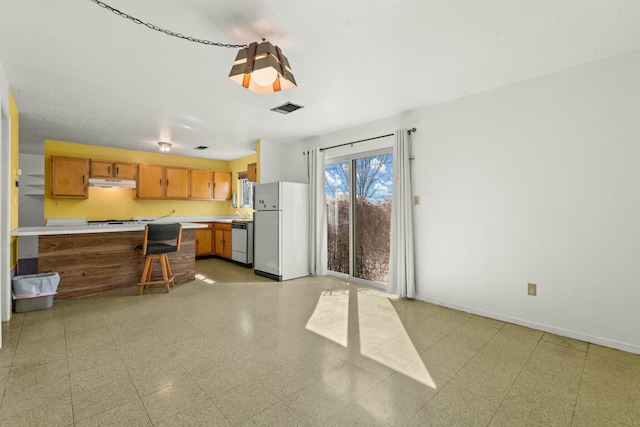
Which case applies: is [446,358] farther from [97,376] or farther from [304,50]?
[304,50]

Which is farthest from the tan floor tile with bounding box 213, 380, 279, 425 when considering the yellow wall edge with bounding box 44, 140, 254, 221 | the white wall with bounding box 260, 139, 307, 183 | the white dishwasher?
the yellow wall edge with bounding box 44, 140, 254, 221

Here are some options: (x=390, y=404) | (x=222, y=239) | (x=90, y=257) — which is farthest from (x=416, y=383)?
(x=222, y=239)

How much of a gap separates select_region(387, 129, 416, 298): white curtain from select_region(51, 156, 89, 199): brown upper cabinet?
575cm

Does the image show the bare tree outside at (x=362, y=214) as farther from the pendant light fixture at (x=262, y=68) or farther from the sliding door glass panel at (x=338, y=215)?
the pendant light fixture at (x=262, y=68)

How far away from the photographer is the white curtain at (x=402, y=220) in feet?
13.0

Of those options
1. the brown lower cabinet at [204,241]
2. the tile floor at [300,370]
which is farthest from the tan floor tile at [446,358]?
the brown lower cabinet at [204,241]

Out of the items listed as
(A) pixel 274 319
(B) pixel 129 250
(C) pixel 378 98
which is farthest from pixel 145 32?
(B) pixel 129 250

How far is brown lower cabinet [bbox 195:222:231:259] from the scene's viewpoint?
266 inches

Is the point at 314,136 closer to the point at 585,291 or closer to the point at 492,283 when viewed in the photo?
the point at 492,283

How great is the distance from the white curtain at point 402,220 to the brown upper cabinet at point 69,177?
18.9ft

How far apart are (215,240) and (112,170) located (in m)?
2.53

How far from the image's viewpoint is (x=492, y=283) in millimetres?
3328

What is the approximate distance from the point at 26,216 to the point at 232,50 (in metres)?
7.28

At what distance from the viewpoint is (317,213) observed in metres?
5.21
